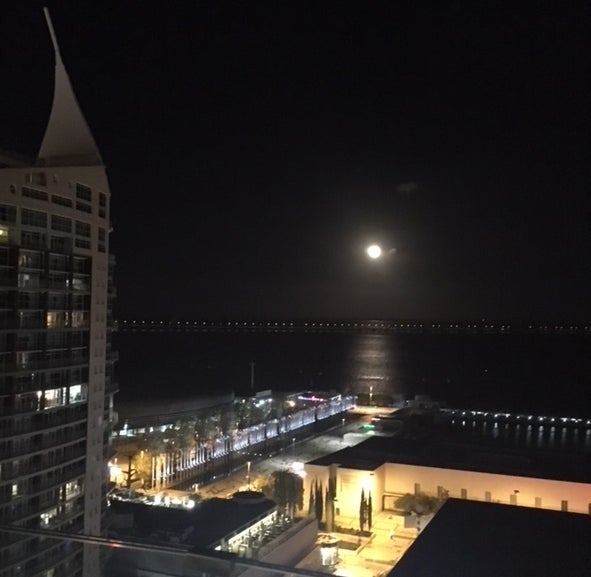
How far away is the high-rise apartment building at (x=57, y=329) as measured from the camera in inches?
140

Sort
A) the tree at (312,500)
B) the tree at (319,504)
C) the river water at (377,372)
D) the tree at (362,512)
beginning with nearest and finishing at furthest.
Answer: the tree at (362,512)
the tree at (319,504)
the tree at (312,500)
the river water at (377,372)

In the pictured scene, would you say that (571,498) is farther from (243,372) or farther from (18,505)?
(243,372)

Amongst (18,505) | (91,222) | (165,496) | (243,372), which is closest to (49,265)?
(91,222)

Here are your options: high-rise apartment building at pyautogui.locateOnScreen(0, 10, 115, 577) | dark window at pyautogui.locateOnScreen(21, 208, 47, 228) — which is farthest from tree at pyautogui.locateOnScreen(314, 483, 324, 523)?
dark window at pyautogui.locateOnScreen(21, 208, 47, 228)

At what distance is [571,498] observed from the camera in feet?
19.8

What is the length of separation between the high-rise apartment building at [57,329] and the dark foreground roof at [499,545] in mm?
1988

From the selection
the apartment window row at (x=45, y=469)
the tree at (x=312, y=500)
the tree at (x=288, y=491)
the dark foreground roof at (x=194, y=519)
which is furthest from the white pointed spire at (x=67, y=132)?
the tree at (x=312, y=500)

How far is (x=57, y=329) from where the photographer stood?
3.91 meters

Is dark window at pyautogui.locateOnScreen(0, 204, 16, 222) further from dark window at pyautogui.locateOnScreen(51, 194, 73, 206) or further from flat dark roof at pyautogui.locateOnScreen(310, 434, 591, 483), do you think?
flat dark roof at pyautogui.locateOnScreen(310, 434, 591, 483)

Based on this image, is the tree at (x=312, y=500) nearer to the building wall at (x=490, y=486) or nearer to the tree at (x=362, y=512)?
the tree at (x=362, y=512)

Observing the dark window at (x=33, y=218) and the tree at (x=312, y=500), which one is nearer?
the dark window at (x=33, y=218)

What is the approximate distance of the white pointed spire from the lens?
4199mm

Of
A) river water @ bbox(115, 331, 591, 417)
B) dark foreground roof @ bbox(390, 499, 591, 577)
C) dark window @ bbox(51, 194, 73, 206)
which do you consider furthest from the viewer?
river water @ bbox(115, 331, 591, 417)

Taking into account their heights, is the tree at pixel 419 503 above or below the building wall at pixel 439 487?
below
